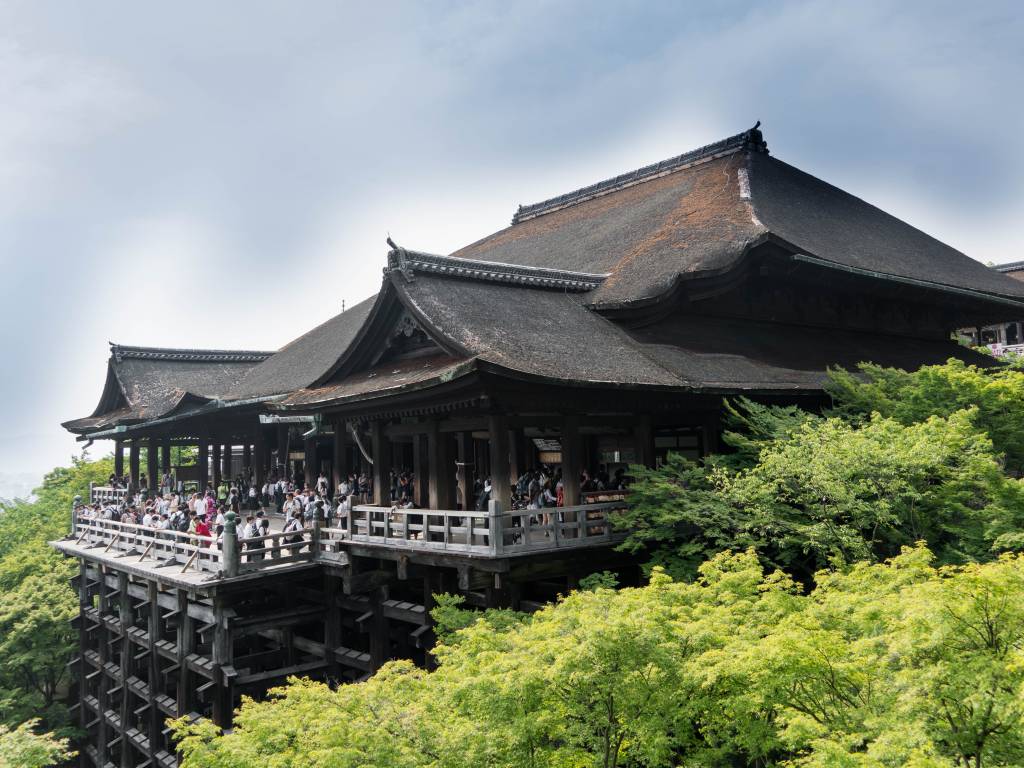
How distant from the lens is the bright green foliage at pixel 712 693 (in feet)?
21.1

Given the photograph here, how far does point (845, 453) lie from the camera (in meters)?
12.6

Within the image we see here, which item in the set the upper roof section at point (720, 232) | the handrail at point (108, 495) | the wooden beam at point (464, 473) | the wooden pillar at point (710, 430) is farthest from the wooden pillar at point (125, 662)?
the wooden pillar at point (710, 430)

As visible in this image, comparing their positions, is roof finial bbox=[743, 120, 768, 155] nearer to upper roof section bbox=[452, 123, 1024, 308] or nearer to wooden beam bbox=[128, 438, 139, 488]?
upper roof section bbox=[452, 123, 1024, 308]

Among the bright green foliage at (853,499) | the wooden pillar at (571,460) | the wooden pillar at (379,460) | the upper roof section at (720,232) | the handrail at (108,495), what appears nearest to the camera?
the bright green foliage at (853,499)

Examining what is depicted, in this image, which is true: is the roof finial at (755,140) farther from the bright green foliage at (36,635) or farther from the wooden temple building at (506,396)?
the bright green foliage at (36,635)

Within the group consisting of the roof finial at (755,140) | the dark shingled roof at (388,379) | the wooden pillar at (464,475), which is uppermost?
the roof finial at (755,140)

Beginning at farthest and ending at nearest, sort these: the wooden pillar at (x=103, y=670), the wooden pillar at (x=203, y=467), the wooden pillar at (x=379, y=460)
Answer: the wooden pillar at (x=203, y=467), the wooden pillar at (x=103, y=670), the wooden pillar at (x=379, y=460)

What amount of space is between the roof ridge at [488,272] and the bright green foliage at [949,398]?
6687mm

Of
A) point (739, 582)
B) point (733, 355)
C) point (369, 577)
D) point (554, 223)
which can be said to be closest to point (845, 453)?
point (739, 582)

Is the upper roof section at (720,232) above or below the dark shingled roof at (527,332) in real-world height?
above

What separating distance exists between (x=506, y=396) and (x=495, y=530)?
242 cm

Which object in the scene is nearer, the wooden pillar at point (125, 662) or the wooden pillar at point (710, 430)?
the wooden pillar at point (710, 430)

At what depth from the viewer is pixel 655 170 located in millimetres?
→ 31000

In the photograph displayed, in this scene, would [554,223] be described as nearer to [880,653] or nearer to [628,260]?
[628,260]
